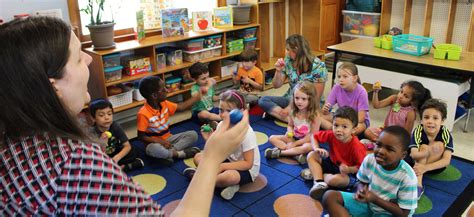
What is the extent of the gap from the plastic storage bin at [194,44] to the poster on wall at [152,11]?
1.10ft

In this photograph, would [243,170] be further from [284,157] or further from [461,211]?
[461,211]

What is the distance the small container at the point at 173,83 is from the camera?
361 centimetres

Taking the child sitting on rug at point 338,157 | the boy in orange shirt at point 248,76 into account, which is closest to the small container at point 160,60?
the boy in orange shirt at point 248,76

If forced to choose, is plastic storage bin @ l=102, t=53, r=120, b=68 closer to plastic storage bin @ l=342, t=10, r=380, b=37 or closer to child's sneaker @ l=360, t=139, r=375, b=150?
child's sneaker @ l=360, t=139, r=375, b=150

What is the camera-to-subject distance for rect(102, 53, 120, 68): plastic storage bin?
10.5 ft

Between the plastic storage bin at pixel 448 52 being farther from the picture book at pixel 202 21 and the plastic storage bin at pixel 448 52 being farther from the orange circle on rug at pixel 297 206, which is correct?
the picture book at pixel 202 21

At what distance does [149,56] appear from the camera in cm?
349

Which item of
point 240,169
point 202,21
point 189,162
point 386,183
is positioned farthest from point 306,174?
point 202,21

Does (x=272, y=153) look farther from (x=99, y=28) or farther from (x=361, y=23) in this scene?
(x=361, y=23)

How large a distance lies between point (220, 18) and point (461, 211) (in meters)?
2.69

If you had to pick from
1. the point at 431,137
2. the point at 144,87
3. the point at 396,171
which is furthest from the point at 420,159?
the point at 144,87

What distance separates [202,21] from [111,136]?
5.41ft

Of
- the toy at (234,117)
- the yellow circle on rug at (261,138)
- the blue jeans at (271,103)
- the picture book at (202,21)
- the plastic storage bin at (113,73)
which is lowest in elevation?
the yellow circle on rug at (261,138)

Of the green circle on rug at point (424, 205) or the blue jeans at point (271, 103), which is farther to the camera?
the blue jeans at point (271, 103)
